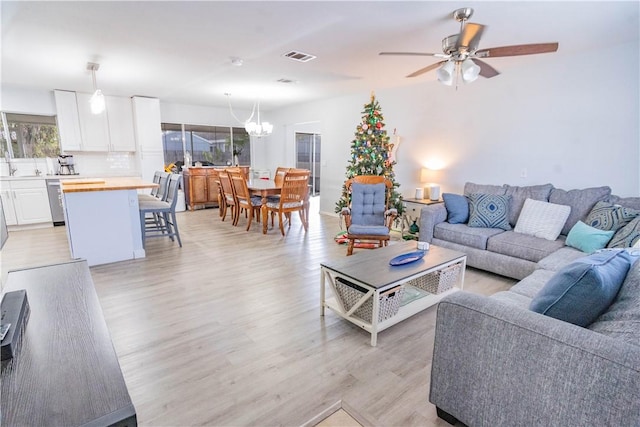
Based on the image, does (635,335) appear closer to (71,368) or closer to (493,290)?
(71,368)

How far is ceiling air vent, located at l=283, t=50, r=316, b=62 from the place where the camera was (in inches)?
132

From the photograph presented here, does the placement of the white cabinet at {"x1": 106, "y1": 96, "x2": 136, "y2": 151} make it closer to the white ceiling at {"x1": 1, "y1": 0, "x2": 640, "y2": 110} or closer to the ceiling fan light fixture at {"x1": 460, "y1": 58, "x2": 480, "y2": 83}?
the white ceiling at {"x1": 1, "y1": 0, "x2": 640, "y2": 110}

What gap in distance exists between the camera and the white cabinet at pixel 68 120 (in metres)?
5.43

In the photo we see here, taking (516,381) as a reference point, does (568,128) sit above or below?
above

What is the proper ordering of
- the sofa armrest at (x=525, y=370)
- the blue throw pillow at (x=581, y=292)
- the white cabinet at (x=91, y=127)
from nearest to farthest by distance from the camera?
the sofa armrest at (x=525, y=370) < the blue throw pillow at (x=581, y=292) < the white cabinet at (x=91, y=127)

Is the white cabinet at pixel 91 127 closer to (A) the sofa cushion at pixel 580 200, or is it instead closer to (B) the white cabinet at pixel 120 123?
(B) the white cabinet at pixel 120 123

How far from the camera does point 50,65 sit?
12.6 feet

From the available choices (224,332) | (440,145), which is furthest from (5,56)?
(440,145)

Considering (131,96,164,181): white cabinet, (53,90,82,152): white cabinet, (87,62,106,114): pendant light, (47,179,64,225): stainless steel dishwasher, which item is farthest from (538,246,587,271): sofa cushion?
(53,90,82,152): white cabinet

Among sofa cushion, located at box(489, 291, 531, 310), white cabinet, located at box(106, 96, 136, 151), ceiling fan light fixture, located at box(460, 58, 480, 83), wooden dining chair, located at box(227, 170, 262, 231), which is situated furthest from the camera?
white cabinet, located at box(106, 96, 136, 151)

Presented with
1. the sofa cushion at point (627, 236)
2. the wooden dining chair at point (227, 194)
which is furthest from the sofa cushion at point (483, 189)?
the wooden dining chair at point (227, 194)

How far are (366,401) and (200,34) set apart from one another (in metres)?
3.16

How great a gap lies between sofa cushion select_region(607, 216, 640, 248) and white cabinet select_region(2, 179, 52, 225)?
7.61 meters

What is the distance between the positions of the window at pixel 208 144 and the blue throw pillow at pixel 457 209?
5834 mm
